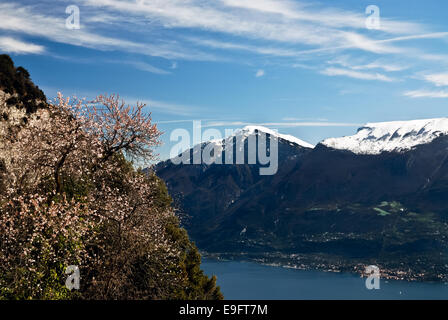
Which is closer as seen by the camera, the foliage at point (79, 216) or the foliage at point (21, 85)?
the foliage at point (79, 216)

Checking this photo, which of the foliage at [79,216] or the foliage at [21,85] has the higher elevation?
the foliage at [21,85]

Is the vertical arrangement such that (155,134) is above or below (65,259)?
above

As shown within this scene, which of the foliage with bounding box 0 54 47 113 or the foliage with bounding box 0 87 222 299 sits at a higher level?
the foliage with bounding box 0 54 47 113

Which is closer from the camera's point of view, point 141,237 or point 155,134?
point 141,237

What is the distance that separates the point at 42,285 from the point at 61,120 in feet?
42.0

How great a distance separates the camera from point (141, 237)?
90.5ft

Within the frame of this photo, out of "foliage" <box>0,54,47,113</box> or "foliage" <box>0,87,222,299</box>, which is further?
"foliage" <box>0,54,47,113</box>

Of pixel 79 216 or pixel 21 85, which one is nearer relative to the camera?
pixel 79 216

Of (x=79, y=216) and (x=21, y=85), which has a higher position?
(x=21, y=85)
